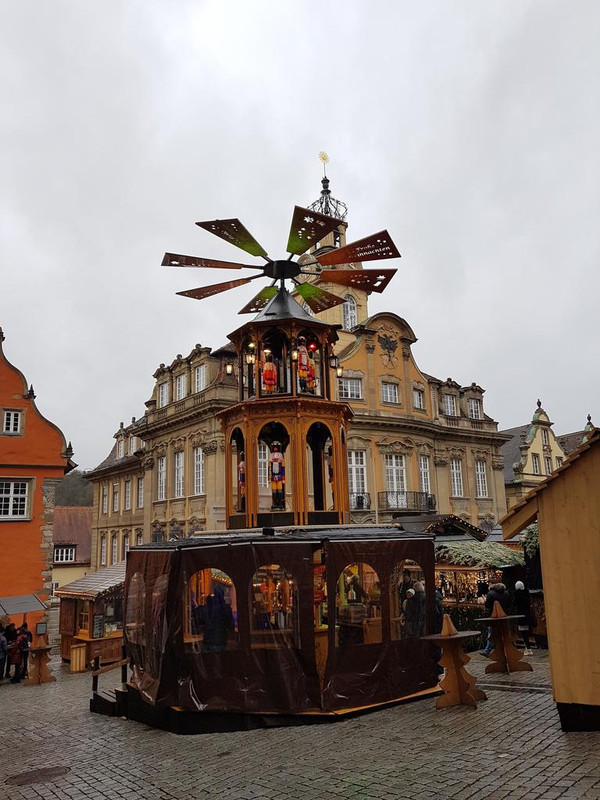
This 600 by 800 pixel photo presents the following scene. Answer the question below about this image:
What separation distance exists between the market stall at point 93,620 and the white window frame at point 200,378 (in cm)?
1547

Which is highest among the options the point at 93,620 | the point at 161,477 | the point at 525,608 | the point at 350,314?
the point at 350,314

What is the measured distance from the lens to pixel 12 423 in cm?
2616

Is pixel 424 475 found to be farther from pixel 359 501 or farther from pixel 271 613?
pixel 271 613

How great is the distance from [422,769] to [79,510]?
51.2m

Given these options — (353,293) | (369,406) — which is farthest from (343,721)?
(353,293)

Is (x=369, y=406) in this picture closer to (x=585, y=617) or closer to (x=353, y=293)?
(x=353, y=293)

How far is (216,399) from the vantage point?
107 feet

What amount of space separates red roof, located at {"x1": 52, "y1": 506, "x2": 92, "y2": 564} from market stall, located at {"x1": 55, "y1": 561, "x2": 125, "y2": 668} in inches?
1302

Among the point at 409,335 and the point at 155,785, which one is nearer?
the point at 155,785

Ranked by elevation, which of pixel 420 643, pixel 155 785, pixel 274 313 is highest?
pixel 274 313

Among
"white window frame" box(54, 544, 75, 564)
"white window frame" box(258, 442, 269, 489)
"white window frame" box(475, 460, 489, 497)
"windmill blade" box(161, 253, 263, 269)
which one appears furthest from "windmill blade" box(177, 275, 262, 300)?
"white window frame" box(54, 544, 75, 564)

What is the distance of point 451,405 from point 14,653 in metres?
29.6

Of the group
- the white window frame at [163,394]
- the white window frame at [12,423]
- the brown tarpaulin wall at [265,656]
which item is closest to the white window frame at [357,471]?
the white window frame at [163,394]

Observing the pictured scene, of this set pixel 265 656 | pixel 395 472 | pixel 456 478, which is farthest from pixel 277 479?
pixel 456 478
